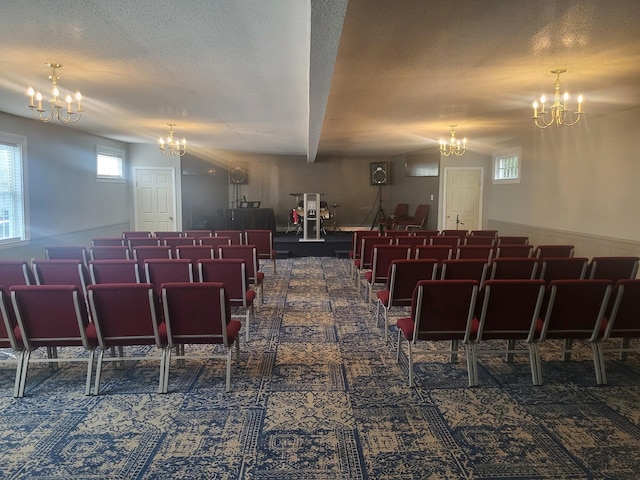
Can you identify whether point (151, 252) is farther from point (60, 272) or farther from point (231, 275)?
point (231, 275)

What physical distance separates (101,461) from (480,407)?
7.93 ft

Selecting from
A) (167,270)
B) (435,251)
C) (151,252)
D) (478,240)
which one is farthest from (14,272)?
(478,240)

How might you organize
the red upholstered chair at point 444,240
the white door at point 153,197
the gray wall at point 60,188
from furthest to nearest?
1. the white door at point 153,197
2. the gray wall at point 60,188
3. the red upholstered chair at point 444,240

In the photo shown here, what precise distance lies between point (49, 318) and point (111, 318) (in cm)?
42

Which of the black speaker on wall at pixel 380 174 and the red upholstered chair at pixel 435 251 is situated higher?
the black speaker on wall at pixel 380 174

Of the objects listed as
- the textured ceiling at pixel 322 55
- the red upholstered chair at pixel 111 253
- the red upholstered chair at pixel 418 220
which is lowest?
the red upholstered chair at pixel 111 253

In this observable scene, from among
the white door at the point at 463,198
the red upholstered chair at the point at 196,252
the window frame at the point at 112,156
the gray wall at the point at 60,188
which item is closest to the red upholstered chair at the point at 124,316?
the red upholstered chair at the point at 196,252

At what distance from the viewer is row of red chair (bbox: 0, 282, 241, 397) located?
297cm

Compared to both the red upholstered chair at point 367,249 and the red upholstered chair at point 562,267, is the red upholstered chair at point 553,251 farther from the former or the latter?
the red upholstered chair at point 367,249

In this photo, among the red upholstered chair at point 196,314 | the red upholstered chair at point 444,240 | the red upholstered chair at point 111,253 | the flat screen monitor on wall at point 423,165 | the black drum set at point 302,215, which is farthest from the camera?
the black drum set at point 302,215

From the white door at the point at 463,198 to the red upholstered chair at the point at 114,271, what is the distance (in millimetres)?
9099

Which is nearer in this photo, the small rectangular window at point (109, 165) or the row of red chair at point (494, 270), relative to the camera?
the row of red chair at point (494, 270)

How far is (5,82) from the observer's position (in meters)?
4.52

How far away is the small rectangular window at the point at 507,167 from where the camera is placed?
944 centimetres
